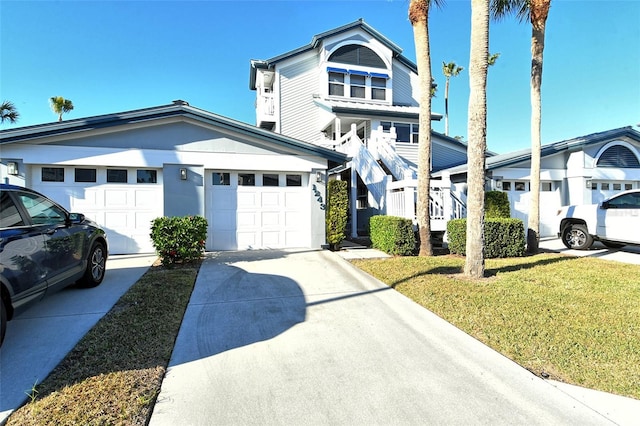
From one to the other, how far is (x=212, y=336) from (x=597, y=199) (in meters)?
15.8

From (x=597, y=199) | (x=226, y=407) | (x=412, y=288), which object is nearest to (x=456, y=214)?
(x=412, y=288)

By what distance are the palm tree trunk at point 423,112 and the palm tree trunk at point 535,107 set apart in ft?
10.1

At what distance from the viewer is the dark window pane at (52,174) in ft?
27.4

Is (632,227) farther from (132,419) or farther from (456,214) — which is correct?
(132,419)

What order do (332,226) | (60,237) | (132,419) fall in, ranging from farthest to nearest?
1. (332,226)
2. (60,237)
3. (132,419)

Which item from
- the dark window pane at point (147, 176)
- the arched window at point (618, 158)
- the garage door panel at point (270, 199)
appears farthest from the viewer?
the arched window at point (618, 158)

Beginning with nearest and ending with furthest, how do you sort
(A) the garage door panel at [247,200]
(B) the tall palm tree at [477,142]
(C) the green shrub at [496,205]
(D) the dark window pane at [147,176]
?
(B) the tall palm tree at [477,142]
(D) the dark window pane at [147,176]
(A) the garage door panel at [247,200]
(C) the green shrub at [496,205]

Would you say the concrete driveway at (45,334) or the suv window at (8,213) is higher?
the suv window at (8,213)

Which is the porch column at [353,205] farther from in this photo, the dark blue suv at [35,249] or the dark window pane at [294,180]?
the dark blue suv at [35,249]

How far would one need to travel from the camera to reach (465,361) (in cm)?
323

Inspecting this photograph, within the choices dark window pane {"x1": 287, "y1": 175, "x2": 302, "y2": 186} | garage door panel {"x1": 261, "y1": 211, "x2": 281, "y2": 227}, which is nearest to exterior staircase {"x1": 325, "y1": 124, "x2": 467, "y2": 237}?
dark window pane {"x1": 287, "y1": 175, "x2": 302, "y2": 186}

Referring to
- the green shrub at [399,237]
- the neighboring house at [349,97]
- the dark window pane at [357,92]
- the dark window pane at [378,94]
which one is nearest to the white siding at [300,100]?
the neighboring house at [349,97]

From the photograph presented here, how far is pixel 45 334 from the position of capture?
3688mm

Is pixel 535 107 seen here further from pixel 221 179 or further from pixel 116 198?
pixel 116 198
